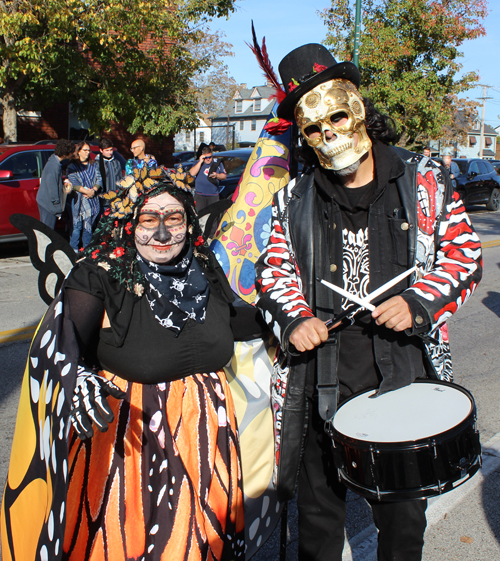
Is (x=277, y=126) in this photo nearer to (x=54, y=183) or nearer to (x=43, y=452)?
(x=43, y=452)

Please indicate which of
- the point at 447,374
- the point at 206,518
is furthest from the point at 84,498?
the point at 447,374

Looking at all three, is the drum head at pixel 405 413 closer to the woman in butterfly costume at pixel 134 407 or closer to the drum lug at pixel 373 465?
the drum lug at pixel 373 465

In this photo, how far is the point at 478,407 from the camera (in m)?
4.18

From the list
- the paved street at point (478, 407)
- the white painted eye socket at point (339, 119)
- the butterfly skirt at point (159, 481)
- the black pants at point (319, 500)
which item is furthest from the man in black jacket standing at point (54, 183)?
the black pants at point (319, 500)

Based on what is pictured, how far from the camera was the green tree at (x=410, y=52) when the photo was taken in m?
17.3

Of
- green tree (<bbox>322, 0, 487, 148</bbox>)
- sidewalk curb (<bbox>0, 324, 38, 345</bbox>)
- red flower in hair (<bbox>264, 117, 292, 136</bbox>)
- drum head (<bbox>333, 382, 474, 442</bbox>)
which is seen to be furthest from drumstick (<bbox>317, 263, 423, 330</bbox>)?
green tree (<bbox>322, 0, 487, 148</bbox>)

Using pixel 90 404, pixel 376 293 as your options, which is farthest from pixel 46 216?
pixel 376 293

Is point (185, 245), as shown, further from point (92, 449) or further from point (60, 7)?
point (60, 7)

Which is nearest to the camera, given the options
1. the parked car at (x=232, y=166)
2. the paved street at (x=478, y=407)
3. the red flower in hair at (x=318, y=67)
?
the red flower in hair at (x=318, y=67)

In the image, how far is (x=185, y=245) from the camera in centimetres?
228

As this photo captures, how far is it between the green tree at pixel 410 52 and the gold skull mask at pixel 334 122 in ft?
52.1

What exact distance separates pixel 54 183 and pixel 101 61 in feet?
20.0

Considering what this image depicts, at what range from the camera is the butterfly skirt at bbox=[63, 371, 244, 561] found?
1.92 m

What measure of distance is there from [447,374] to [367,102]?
1.03 metres
